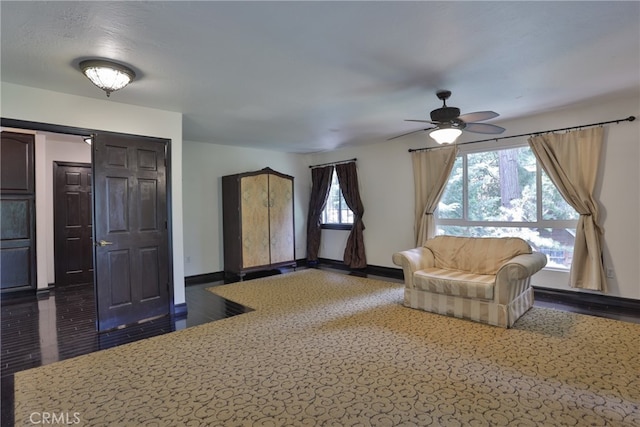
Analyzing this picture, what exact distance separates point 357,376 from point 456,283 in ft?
5.82

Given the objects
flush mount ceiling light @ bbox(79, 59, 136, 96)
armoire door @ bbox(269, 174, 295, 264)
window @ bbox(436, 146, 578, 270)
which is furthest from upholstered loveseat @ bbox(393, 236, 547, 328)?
flush mount ceiling light @ bbox(79, 59, 136, 96)

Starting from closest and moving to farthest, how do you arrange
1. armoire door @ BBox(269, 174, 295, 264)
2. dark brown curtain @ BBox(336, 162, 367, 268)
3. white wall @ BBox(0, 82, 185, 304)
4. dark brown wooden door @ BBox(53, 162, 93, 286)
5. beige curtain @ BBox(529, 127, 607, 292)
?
white wall @ BBox(0, 82, 185, 304)
beige curtain @ BBox(529, 127, 607, 292)
dark brown wooden door @ BBox(53, 162, 93, 286)
armoire door @ BBox(269, 174, 295, 264)
dark brown curtain @ BBox(336, 162, 367, 268)

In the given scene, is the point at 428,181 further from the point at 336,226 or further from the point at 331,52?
the point at 331,52

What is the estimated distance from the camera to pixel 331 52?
2693mm

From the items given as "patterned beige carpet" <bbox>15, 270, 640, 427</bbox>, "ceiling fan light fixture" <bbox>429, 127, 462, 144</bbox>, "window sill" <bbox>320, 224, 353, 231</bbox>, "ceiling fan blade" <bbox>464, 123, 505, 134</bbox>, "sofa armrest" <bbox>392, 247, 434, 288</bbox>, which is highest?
"ceiling fan blade" <bbox>464, 123, 505, 134</bbox>

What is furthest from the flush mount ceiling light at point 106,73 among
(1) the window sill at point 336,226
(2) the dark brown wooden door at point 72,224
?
(1) the window sill at point 336,226

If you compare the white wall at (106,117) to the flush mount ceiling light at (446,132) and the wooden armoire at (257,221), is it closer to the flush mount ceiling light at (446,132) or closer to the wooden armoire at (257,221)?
the wooden armoire at (257,221)

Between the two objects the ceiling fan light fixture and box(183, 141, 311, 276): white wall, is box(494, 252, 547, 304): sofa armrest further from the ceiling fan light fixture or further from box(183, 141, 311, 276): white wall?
box(183, 141, 311, 276): white wall

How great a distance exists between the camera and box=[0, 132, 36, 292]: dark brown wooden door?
518cm

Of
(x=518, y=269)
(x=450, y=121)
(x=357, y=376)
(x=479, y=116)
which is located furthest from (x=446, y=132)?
(x=357, y=376)

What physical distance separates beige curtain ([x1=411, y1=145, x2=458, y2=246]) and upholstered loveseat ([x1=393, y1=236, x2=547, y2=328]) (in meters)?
1.00

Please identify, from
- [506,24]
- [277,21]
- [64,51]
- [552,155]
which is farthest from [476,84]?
[64,51]

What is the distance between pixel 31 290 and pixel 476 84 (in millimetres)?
6866

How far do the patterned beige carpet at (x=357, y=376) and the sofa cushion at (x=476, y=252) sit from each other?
29.4 inches
